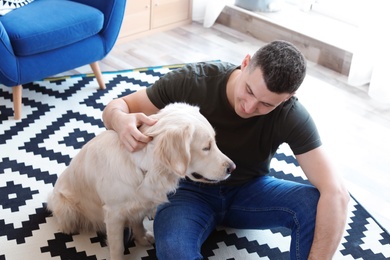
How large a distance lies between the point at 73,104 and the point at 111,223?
4.26 ft

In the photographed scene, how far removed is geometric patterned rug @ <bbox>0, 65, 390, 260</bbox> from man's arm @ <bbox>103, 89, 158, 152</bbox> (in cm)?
57

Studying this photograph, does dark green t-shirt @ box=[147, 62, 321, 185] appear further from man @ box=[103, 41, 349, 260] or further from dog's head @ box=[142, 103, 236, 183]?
dog's head @ box=[142, 103, 236, 183]

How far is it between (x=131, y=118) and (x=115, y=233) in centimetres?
46

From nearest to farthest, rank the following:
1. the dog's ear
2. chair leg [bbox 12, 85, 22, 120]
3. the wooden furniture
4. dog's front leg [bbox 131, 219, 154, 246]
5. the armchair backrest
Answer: the dog's ear → dog's front leg [bbox 131, 219, 154, 246] → the armchair backrest → chair leg [bbox 12, 85, 22, 120] → the wooden furniture

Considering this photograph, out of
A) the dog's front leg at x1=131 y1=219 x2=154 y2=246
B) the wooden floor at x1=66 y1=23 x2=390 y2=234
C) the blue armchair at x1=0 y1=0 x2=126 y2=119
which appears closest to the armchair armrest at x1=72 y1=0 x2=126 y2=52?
the blue armchair at x1=0 y1=0 x2=126 y2=119

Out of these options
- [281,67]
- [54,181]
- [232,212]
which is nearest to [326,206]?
[232,212]

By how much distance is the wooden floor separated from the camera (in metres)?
2.72

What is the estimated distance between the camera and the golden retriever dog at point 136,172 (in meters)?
1.69

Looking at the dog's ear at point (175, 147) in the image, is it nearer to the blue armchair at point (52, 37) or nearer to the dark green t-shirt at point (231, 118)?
the dark green t-shirt at point (231, 118)

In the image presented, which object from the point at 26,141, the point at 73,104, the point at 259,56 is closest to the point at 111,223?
the point at 259,56

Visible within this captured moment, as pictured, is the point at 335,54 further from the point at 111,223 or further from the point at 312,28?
the point at 111,223

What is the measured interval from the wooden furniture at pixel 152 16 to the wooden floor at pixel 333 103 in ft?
0.20

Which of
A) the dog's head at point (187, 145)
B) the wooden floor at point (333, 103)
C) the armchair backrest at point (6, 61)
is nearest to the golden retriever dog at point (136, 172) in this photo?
the dog's head at point (187, 145)

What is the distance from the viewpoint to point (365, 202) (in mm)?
2564
